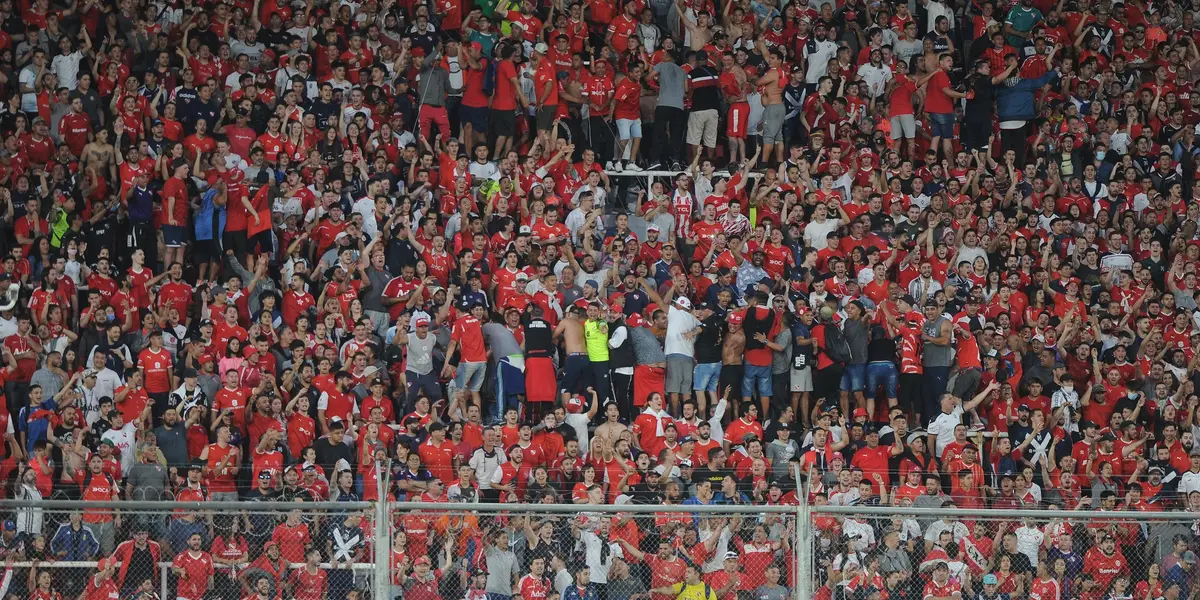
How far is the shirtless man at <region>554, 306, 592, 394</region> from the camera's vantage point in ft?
69.6

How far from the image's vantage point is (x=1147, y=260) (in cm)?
2370

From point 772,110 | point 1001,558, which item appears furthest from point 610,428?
point 772,110

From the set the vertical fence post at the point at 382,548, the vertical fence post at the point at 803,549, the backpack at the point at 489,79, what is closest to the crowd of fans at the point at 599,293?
the backpack at the point at 489,79

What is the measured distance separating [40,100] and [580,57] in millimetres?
6874

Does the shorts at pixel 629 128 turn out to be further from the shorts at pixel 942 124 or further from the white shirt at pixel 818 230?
the shorts at pixel 942 124

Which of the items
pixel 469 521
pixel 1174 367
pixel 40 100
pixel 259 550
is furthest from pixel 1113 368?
pixel 40 100

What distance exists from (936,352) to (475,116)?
6.84 m

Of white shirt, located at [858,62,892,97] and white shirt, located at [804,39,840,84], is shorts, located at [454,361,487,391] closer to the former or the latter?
Answer: white shirt, located at [804,39,840,84]

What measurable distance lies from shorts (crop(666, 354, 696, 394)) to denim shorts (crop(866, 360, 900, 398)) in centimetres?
204

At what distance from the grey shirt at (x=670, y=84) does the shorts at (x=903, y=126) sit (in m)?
2.94

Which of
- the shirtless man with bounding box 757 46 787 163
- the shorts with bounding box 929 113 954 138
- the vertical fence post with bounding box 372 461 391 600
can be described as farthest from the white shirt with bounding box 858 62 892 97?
the vertical fence post with bounding box 372 461 391 600

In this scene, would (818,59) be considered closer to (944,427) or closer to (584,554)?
(944,427)

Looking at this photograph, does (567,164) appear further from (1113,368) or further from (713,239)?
(1113,368)

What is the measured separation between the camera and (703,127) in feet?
81.4
